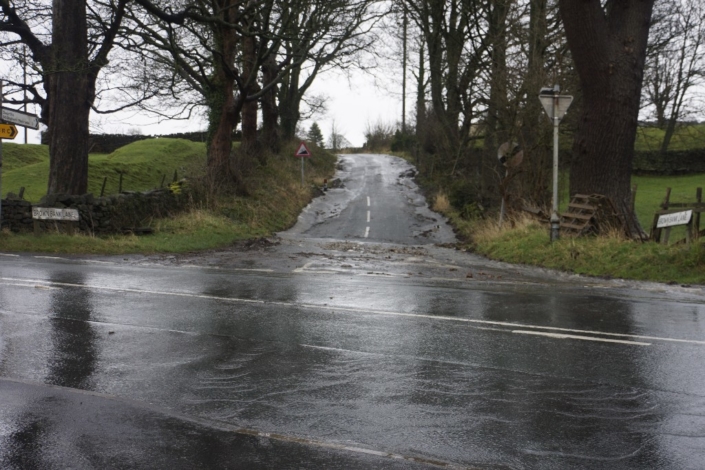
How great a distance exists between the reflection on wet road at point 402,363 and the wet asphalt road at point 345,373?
0.02 metres

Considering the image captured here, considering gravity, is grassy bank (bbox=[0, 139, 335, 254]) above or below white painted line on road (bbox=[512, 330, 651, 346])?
above

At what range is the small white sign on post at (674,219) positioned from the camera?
44.5ft

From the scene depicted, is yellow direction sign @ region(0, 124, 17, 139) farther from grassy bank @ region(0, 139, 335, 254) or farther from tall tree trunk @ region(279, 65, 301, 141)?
tall tree trunk @ region(279, 65, 301, 141)

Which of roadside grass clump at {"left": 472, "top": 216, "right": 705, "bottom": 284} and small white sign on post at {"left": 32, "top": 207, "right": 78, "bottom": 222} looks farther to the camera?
small white sign on post at {"left": 32, "top": 207, "right": 78, "bottom": 222}

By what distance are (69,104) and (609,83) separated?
14.6m

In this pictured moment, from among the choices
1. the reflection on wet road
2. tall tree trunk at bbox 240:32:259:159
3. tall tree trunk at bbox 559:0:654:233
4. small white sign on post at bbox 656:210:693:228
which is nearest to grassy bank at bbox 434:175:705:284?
small white sign on post at bbox 656:210:693:228

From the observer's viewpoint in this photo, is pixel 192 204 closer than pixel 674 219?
No

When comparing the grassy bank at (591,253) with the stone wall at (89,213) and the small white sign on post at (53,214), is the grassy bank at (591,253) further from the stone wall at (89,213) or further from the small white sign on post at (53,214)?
the small white sign on post at (53,214)

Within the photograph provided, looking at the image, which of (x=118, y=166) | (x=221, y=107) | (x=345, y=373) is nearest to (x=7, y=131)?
(x=221, y=107)

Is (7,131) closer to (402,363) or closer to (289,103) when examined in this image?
(402,363)

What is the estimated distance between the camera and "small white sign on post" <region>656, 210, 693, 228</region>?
13.6 metres

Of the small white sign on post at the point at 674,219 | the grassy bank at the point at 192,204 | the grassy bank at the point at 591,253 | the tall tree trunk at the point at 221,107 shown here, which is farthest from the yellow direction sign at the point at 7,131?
the small white sign on post at the point at 674,219

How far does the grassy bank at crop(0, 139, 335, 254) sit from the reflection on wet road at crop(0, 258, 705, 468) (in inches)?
243

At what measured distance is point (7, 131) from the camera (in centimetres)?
1742
